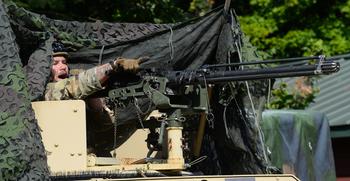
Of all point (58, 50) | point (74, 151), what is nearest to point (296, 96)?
point (58, 50)

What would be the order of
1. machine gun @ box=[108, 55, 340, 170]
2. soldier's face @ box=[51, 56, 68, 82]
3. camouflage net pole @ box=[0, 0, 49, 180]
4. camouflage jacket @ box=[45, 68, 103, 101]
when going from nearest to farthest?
camouflage net pole @ box=[0, 0, 49, 180] < machine gun @ box=[108, 55, 340, 170] < camouflage jacket @ box=[45, 68, 103, 101] < soldier's face @ box=[51, 56, 68, 82]

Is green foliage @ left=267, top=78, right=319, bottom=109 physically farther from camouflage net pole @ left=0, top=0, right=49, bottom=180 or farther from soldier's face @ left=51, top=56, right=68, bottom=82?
camouflage net pole @ left=0, top=0, right=49, bottom=180

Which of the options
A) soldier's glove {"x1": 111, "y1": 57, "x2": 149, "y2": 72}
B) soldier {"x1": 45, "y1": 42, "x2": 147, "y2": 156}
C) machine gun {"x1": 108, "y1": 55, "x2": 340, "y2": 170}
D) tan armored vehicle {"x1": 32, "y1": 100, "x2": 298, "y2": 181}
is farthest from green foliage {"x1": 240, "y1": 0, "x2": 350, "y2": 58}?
tan armored vehicle {"x1": 32, "y1": 100, "x2": 298, "y2": 181}

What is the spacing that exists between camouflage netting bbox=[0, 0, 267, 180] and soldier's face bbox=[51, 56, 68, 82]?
6.6 inches

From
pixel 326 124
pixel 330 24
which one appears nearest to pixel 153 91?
pixel 326 124

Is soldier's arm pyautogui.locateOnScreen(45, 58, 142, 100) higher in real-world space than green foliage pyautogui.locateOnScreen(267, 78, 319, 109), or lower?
higher

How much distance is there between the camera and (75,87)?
6.98 metres

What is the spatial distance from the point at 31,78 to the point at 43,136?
1.73ft

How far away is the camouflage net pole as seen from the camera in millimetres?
5840

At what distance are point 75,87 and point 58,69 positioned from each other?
388 mm

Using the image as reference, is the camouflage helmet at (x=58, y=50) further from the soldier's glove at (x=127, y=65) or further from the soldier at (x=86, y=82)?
the soldier's glove at (x=127, y=65)

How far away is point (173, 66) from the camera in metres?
7.84

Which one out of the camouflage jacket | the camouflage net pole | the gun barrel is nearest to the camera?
the camouflage net pole

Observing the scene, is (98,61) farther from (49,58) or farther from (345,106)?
(345,106)
